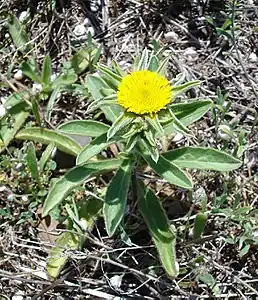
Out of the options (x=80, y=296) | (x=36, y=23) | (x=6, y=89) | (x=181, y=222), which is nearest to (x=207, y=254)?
(x=181, y=222)

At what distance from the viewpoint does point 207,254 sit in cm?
274

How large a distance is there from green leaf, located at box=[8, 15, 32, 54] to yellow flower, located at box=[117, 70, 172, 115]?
1111 millimetres

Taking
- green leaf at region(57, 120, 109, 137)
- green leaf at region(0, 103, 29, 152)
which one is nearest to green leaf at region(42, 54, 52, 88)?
green leaf at region(0, 103, 29, 152)

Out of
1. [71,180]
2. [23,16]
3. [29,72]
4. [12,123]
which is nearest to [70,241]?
[71,180]

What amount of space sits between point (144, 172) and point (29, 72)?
0.80 metres

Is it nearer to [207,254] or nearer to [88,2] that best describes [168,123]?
[207,254]

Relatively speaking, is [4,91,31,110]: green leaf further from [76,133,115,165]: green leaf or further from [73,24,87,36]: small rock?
[76,133,115,165]: green leaf

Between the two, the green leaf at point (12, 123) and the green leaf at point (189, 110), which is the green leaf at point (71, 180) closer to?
the green leaf at point (189, 110)

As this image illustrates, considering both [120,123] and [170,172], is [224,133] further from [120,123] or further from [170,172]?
[120,123]

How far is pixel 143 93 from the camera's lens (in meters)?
2.21

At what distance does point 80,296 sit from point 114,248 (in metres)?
0.26

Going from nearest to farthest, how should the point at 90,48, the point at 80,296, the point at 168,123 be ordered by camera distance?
the point at 168,123 < the point at 80,296 < the point at 90,48

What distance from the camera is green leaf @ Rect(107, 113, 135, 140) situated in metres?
2.21

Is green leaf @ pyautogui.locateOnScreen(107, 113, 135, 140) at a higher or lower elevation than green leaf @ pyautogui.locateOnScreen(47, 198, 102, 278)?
higher
